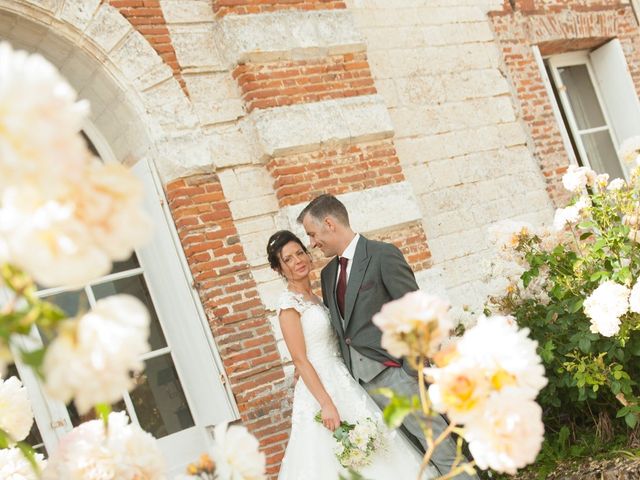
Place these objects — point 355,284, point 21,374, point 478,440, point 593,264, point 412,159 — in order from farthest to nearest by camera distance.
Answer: point 412,159, point 21,374, point 593,264, point 355,284, point 478,440

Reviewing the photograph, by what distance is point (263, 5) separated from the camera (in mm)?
5730

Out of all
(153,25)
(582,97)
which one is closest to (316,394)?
(153,25)

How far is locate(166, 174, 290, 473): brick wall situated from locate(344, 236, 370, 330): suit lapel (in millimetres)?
1400

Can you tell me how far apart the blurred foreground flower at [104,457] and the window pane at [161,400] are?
14.1 ft

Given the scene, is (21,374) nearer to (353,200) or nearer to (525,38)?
(353,200)

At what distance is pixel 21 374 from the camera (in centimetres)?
505

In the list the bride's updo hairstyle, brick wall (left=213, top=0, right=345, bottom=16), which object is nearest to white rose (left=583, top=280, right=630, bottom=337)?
the bride's updo hairstyle

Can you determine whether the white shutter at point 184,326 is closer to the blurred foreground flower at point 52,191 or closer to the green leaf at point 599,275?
the green leaf at point 599,275

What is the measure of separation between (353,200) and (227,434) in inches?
178

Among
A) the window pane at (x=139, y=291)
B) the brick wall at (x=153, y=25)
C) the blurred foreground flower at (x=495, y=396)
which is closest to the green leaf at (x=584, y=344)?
the window pane at (x=139, y=291)

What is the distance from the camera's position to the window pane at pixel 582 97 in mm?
8062

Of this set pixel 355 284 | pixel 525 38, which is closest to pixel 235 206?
pixel 355 284

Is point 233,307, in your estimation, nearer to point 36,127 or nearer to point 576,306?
point 576,306

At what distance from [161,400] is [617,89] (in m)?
5.62
